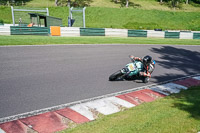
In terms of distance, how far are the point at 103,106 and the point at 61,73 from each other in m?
3.95

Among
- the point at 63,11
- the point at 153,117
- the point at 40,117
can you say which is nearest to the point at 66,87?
the point at 40,117

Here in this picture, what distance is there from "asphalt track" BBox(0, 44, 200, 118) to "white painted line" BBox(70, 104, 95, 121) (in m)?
0.52

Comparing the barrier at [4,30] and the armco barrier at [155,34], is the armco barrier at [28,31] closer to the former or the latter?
the barrier at [4,30]

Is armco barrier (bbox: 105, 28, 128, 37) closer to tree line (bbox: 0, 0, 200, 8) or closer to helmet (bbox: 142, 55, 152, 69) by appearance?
helmet (bbox: 142, 55, 152, 69)

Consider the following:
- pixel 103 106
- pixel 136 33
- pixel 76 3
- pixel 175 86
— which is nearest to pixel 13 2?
pixel 76 3

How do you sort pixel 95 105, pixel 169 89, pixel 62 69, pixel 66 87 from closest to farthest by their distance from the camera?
pixel 95 105, pixel 66 87, pixel 169 89, pixel 62 69

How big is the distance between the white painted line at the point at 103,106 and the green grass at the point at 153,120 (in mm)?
361

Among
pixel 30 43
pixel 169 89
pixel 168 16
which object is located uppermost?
pixel 168 16

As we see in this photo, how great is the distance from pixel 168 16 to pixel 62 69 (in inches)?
1884

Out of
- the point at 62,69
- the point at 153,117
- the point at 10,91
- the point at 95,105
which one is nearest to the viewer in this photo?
the point at 153,117

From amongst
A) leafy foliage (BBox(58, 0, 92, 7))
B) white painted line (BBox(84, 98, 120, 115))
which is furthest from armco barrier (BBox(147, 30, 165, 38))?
leafy foliage (BBox(58, 0, 92, 7))

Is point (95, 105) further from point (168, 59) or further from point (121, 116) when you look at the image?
point (168, 59)

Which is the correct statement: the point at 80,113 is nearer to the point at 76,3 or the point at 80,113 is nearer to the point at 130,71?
the point at 130,71

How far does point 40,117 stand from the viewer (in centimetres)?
Result: 557
